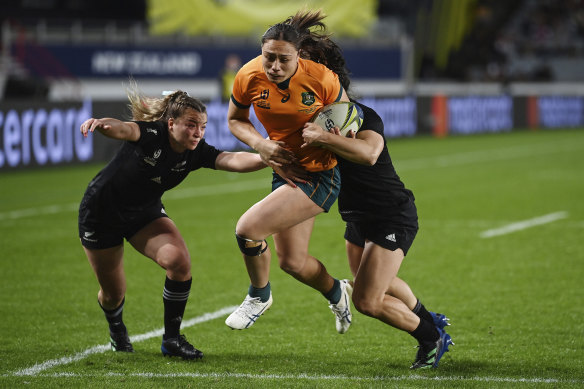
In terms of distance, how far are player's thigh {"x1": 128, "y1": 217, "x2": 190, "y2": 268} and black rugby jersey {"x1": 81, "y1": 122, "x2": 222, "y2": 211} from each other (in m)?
0.16

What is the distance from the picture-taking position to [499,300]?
7863mm

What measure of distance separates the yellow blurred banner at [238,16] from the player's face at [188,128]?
962 inches

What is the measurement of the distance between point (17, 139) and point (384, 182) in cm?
1322

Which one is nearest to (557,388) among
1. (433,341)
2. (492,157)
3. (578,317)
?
(433,341)

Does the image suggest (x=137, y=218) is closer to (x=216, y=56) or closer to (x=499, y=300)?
(x=499, y=300)

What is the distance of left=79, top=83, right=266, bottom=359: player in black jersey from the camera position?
5.68 m

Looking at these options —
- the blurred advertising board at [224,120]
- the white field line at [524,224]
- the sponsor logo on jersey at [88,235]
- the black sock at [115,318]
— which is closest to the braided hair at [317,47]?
the sponsor logo on jersey at [88,235]

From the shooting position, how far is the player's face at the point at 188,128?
18.4 feet

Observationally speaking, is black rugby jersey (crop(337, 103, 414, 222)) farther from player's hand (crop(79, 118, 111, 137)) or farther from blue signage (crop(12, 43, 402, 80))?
blue signage (crop(12, 43, 402, 80))

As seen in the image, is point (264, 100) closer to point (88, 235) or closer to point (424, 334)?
point (88, 235)

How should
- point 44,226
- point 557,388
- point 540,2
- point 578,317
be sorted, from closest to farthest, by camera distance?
point 557,388, point 578,317, point 44,226, point 540,2

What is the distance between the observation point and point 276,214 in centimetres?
552

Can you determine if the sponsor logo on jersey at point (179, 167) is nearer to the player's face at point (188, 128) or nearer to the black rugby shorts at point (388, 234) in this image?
the player's face at point (188, 128)

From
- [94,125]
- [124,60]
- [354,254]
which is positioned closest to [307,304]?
[354,254]
